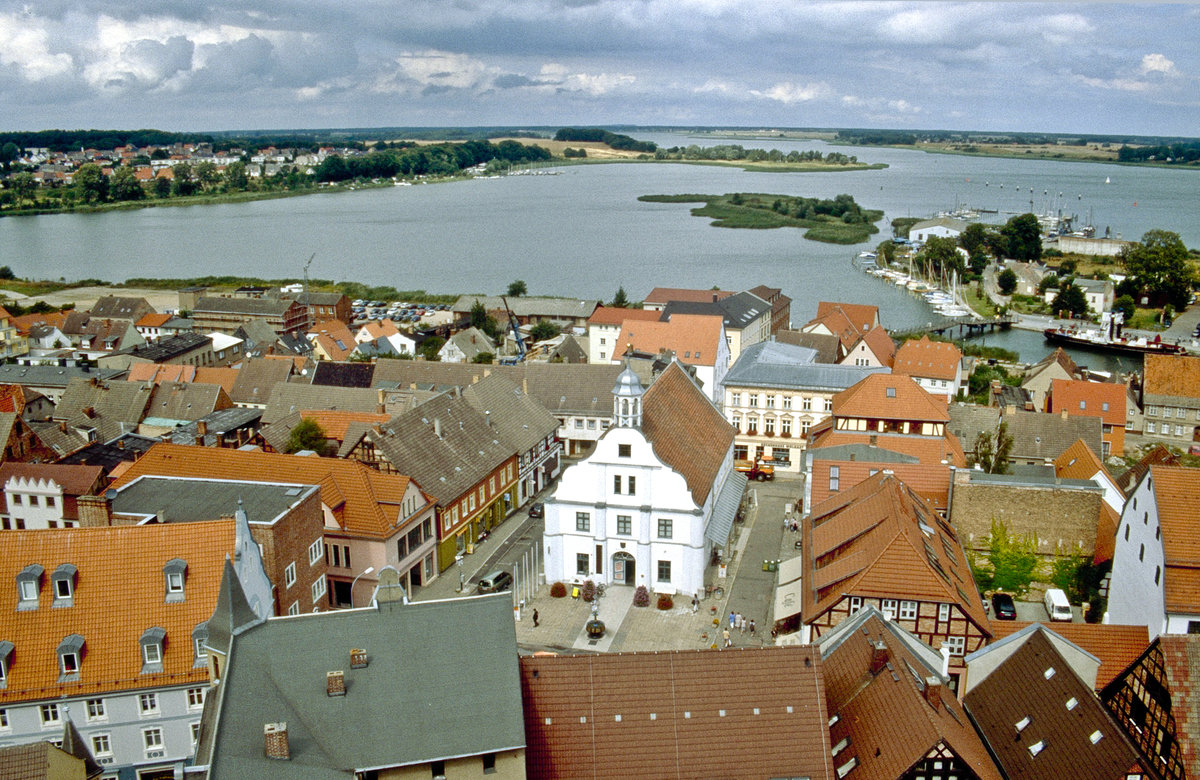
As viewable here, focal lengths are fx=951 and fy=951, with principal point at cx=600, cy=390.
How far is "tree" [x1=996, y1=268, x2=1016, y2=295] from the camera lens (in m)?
118

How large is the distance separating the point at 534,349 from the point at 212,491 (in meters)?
54.4

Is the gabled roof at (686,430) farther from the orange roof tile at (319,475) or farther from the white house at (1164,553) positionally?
the white house at (1164,553)

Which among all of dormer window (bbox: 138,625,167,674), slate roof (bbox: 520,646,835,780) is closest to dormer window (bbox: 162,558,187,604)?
dormer window (bbox: 138,625,167,674)

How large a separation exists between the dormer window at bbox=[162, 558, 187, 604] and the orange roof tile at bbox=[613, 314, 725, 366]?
36.8m

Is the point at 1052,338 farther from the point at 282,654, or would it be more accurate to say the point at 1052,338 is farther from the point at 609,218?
the point at 609,218

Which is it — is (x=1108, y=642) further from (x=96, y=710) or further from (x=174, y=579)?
(x=96, y=710)

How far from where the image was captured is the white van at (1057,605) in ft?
A: 111

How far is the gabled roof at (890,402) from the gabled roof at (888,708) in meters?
23.2

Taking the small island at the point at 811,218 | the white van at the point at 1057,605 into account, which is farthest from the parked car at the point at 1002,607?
the small island at the point at 811,218

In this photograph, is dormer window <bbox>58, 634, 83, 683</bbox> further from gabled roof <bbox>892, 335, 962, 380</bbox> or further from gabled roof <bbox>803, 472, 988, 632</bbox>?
gabled roof <bbox>892, 335, 962, 380</bbox>

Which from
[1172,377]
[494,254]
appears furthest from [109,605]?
[494,254]

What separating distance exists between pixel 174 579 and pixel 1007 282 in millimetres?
112522

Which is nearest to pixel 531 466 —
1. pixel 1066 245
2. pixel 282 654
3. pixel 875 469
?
pixel 875 469

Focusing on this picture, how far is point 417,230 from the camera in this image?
18800 centimetres
